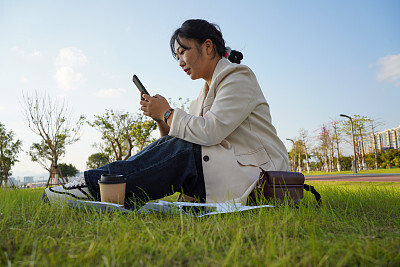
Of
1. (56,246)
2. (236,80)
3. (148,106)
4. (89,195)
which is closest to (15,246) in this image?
(56,246)

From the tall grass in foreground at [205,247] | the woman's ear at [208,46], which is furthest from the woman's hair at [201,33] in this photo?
the tall grass in foreground at [205,247]

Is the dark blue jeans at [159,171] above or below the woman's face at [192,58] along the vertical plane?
below

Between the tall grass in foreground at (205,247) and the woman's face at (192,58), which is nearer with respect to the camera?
the tall grass in foreground at (205,247)

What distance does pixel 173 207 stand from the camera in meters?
1.85

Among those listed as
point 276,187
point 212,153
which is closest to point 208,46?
point 212,153

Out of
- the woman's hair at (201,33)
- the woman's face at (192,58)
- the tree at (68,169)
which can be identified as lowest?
the tree at (68,169)

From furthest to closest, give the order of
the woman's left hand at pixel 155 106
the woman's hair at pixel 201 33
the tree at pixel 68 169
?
the tree at pixel 68 169 → the woman's hair at pixel 201 33 → the woman's left hand at pixel 155 106

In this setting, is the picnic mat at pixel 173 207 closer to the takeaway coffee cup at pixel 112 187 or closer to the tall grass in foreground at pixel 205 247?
the takeaway coffee cup at pixel 112 187

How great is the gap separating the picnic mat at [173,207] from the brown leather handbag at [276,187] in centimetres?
18

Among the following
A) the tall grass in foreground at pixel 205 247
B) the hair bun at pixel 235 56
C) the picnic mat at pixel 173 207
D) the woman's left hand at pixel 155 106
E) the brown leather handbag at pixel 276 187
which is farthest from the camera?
the hair bun at pixel 235 56

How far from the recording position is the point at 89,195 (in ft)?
6.67

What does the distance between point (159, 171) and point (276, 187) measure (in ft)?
2.70

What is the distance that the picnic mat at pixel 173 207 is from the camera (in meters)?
1.73

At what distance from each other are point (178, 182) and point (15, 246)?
43.1 inches
